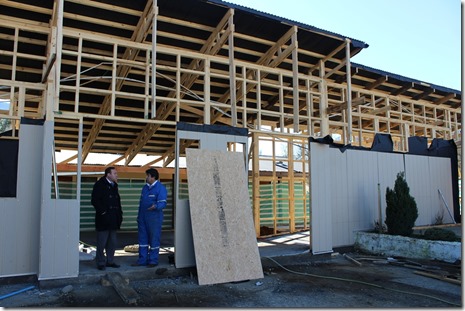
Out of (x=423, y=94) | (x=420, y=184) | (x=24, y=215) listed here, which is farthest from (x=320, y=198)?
(x=423, y=94)

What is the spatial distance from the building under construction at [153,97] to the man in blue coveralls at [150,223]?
0.36m

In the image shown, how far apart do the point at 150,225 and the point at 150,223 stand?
4 cm

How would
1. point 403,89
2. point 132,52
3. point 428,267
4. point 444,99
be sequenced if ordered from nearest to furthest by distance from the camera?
point 428,267
point 132,52
point 403,89
point 444,99

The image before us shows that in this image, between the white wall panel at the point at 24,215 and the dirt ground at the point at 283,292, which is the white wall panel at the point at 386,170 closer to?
the dirt ground at the point at 283,292

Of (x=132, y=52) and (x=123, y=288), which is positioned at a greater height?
(x=132, y=52)

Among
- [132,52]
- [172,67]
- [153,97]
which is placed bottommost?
[153,97]

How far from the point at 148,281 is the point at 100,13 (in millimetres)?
4963

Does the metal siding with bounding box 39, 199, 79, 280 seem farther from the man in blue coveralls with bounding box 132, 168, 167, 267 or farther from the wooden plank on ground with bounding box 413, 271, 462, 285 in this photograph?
the wooden plank on ground with bounding box 413, 271, 462, 285

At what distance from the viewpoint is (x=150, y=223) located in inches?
268

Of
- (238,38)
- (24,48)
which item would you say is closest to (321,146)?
(238,38)

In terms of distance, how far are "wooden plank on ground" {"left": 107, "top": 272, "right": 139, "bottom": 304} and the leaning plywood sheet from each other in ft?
3.87

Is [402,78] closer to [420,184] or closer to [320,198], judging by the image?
[420,184]

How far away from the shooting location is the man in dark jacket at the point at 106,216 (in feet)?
21.3

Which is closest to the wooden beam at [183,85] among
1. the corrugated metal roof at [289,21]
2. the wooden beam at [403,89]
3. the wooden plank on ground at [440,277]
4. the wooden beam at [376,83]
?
the corrugated metal roof at [289,21]
